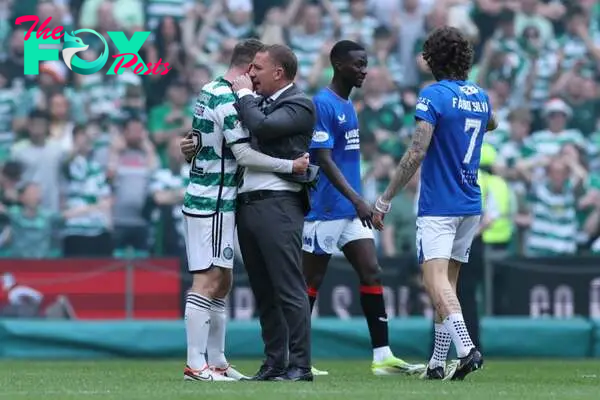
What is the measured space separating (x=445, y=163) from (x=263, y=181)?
1394 mm

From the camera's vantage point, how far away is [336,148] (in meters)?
12.2

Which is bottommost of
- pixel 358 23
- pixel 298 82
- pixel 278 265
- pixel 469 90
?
pixel 278 265

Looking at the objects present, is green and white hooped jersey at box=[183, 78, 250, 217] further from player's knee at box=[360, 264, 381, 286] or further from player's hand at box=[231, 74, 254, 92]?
player's knee at box=[360, 264, 381, 286]

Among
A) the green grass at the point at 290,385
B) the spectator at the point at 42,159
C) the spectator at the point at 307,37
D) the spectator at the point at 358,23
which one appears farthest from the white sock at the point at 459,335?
the spectator at the point at 358,23

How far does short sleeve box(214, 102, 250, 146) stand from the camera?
10.5 m

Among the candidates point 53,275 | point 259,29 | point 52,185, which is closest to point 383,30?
point 259,29

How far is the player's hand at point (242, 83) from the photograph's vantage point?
10.6 m

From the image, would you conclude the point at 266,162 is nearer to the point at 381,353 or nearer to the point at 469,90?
the point at 469,90

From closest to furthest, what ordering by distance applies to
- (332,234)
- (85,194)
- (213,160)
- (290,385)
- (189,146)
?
1. (290,385)
2. (213,160)
3. (189,146)
4. (332,234)
5. (85,194)

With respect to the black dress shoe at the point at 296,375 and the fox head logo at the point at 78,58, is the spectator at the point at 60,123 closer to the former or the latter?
the fox head logo at the point at 78,58

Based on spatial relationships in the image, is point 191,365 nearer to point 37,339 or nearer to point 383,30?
point 37,339

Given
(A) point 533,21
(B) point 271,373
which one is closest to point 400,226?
(A) point 533,21

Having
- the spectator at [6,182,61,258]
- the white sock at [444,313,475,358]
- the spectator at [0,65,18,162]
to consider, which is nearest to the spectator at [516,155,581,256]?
the spectator at [6,182,61,258]

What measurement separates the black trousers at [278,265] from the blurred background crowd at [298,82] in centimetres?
688
